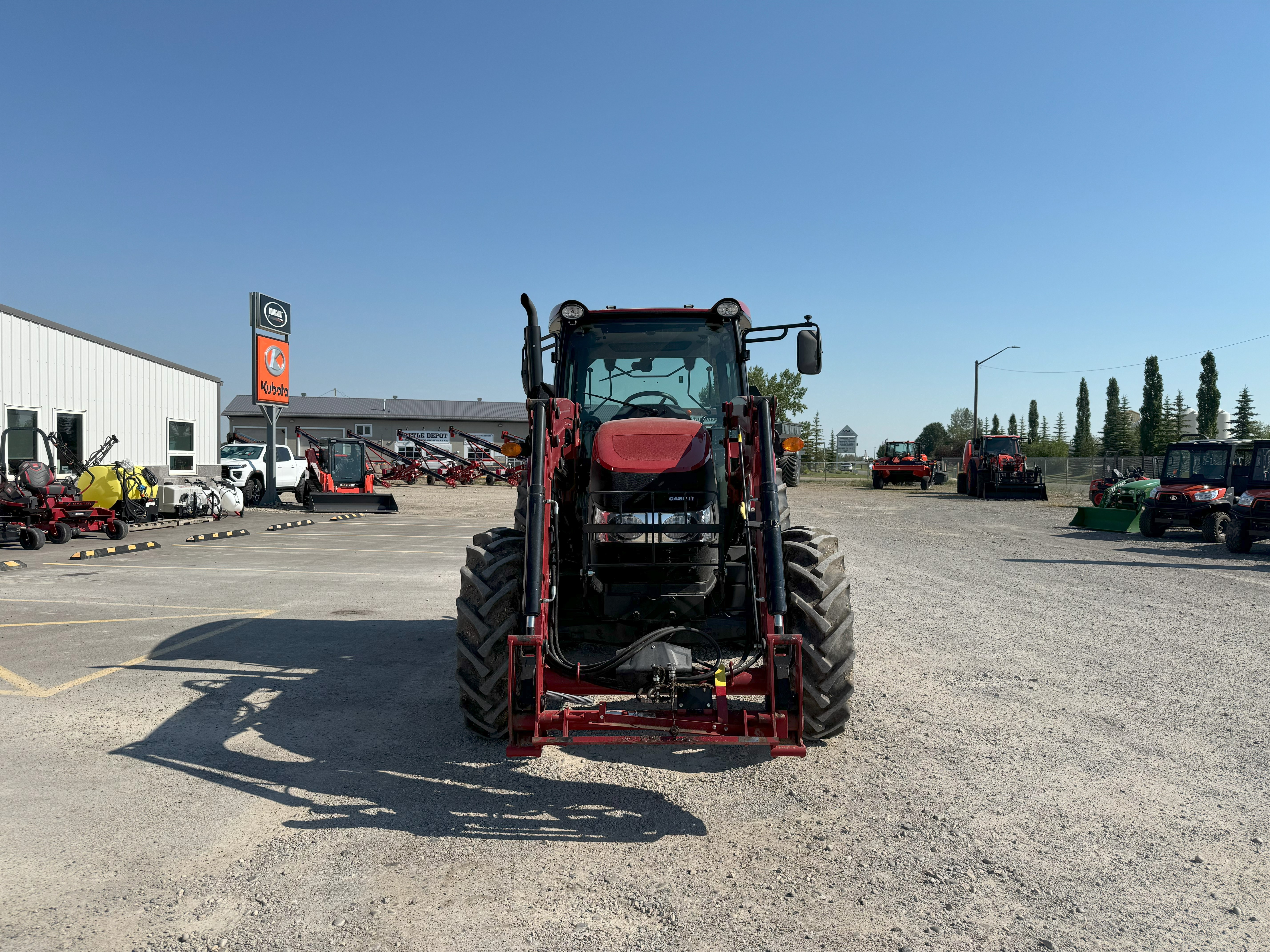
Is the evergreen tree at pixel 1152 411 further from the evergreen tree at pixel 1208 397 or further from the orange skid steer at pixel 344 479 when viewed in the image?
the orange skid steer at pixel 344 479

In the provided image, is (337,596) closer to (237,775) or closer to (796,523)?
(237,775)

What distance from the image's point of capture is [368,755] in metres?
4.85

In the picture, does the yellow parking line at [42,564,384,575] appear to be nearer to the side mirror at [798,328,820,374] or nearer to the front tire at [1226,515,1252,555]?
the side mirror at [798,328,820,374]

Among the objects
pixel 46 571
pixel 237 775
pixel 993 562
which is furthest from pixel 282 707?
pixel 993 562

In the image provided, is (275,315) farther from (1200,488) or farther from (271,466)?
(1200,488)

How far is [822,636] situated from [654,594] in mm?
978

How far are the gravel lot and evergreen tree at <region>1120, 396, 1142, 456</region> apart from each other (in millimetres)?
82118

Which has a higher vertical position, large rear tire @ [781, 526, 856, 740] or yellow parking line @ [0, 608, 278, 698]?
large rear tire @ [781, 526, 856, 740]

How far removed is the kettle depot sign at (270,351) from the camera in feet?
84.6

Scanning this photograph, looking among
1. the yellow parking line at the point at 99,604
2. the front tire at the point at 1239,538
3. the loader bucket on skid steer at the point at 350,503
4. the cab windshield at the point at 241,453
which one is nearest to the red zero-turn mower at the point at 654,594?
the yellow parking line at the point at 99,604

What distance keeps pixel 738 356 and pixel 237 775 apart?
163 inches

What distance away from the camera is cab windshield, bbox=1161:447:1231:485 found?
61.2ft

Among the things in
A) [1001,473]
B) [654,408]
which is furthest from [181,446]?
[1001,473]

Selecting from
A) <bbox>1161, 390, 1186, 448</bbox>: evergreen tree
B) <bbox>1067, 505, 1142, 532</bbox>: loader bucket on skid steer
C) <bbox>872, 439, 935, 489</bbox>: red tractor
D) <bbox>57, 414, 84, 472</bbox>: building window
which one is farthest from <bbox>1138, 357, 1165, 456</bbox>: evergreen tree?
<bbox>57, 414, 84, 472</bbox>: building window
